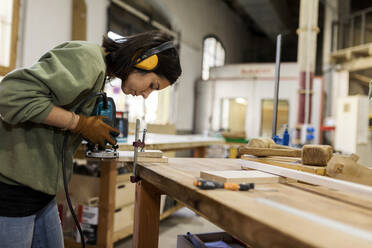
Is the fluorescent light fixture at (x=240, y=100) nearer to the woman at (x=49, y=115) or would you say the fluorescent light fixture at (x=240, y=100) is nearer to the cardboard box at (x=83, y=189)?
the cardboard box at (x=83, y=189)

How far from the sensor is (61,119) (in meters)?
0.95

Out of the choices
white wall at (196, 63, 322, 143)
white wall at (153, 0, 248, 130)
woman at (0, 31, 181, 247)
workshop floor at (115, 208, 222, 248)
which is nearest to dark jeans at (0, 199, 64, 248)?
woman at (0, 31, 181, 247)

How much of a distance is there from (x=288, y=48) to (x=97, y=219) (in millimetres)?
11946

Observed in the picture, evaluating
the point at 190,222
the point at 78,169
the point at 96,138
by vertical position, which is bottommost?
the point at 190,222

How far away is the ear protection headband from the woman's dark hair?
0.01 metres

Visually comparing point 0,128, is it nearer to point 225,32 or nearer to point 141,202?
point 141,202

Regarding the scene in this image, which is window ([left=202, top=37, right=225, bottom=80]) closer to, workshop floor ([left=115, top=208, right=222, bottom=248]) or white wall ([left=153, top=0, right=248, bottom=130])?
white wall ([left=153, top=0, right=248, bottom=130])

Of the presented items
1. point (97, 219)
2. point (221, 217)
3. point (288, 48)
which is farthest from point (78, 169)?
point (288, 48)

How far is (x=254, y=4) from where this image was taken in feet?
25.5

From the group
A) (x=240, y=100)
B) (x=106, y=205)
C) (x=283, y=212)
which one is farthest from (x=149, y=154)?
(x=240, y=100)

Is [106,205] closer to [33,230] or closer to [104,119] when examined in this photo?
[33,230]

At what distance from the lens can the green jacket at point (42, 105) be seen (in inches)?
33.9

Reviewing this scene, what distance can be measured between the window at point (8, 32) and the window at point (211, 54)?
5381 mm

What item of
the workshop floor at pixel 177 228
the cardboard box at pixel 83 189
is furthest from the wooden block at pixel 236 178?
the workshop floor at pixel 177 228
